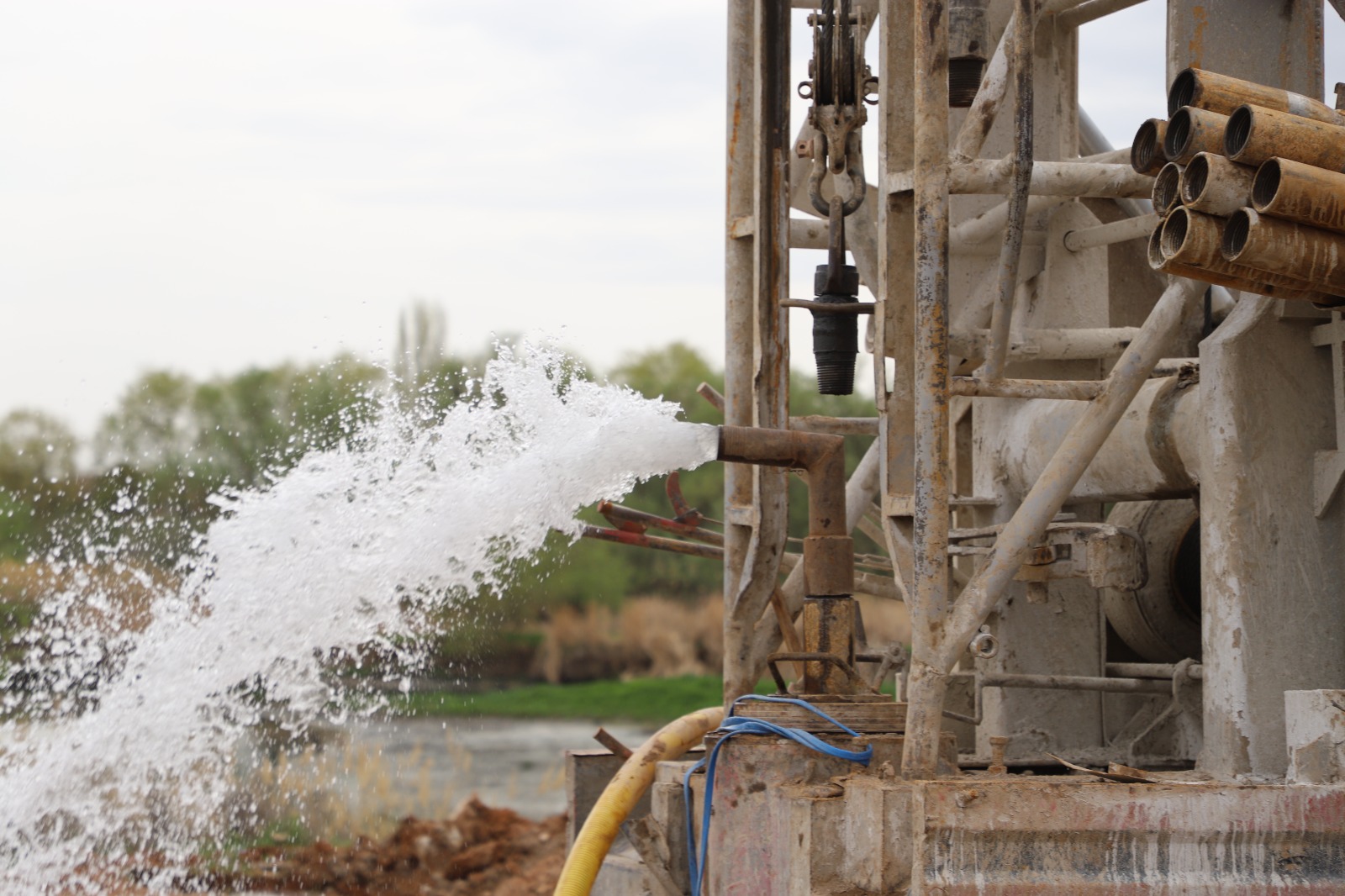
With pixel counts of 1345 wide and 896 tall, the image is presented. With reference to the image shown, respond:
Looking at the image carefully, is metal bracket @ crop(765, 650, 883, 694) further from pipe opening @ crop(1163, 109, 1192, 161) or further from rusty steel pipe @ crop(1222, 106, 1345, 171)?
rusty steel pipe @ crop(1222, 106, 1345, 171)

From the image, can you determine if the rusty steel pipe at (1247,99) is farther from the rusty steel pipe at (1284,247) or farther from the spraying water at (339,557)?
the spraying water at (339,557)

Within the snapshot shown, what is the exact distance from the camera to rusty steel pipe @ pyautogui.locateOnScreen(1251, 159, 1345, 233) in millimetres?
2965

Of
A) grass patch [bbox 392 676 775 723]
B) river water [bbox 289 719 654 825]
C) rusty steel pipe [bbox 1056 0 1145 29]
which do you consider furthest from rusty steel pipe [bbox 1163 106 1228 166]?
grass patch [bbox 392 676 775 723]

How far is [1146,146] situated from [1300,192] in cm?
48

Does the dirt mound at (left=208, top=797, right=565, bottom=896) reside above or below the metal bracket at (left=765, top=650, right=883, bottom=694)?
below

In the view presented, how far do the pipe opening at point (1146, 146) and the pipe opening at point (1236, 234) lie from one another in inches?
12.2

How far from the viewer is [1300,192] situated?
297 centimetres

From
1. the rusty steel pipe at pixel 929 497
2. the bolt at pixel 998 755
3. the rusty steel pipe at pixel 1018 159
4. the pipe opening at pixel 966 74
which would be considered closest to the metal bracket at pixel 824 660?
the rusty steel pipe at pixel 929 497

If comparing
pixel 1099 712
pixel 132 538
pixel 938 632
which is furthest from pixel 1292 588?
pixel 132 538

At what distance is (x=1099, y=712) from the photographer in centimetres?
528

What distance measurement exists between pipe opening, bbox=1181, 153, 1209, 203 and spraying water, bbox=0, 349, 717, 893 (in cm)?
182

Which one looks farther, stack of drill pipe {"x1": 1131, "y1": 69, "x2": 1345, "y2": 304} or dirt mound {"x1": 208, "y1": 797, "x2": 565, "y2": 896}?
dirt mound {"x1": 208, "y1": 797, "x2": 565, "y2": 896}

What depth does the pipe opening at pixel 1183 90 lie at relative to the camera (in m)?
3.30

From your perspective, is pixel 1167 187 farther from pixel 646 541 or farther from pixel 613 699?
pixel 613 699
